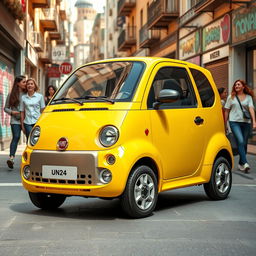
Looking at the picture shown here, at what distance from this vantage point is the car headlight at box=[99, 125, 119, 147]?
5852 millimetres

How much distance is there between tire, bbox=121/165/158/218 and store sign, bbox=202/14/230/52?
510 inches

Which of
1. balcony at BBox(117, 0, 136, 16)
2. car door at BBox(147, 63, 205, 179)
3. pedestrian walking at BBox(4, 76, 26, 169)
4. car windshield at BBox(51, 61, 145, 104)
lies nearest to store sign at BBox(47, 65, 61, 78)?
pedestrian walking at BBox(4, 76, 26, 169)

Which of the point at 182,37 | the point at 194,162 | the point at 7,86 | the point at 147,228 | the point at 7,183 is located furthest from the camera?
the point at 182,37

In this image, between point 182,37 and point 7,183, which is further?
point 182,37

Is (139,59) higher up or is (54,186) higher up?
(139,59)

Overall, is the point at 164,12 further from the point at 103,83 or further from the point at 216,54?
the point at 103,83

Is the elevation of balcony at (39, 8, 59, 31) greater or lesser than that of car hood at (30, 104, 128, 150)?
greater

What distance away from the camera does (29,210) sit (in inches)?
262

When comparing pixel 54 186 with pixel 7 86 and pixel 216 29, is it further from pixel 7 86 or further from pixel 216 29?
pixel 216 29

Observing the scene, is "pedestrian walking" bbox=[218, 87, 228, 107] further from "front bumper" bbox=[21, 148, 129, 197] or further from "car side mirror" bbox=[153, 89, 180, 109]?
"front bumper" bbox=[21, 148, 129, 197]

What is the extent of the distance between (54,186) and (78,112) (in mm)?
841

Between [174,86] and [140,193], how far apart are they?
1.52 m

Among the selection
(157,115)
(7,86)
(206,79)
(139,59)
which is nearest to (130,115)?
(157,115)

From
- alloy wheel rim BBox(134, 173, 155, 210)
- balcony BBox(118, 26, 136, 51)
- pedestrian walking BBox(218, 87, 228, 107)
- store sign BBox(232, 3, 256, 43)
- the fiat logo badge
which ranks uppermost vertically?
balcony BBox(118, 26, 136, 51)
